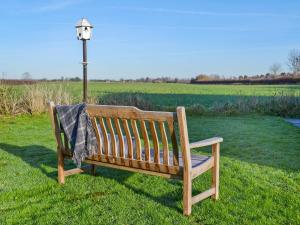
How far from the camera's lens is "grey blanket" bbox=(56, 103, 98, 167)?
4285mm

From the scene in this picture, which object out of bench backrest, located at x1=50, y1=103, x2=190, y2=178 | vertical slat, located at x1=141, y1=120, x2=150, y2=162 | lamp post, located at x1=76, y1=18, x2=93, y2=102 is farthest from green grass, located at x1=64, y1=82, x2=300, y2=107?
vertical slat, located at x1=141, y1=120, x2=150, y2=162

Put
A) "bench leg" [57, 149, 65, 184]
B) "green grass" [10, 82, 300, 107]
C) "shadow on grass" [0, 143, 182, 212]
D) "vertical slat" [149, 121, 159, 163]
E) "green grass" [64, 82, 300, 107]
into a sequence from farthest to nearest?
1. "green grass" [64, 82, 300, 107]
2. "green grass" [10, 82, 300, 107]
3. "bench leg" [57, 149, 65, 184]
4. "shadow on grass" [0, 143, 182, 212]
5. "vertical slat" [149, 121, 159, 163]

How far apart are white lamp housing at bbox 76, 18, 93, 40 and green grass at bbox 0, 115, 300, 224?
2.08 m

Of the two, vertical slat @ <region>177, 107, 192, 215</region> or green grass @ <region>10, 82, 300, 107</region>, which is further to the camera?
green grass @ <region>10, 82, 300, 107</region>

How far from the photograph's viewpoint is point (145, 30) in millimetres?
17766

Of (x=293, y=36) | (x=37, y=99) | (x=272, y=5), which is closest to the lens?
(x=37, y=99)

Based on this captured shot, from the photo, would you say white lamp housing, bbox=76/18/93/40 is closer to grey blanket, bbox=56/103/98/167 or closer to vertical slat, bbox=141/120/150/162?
grey blanket, bbox=56/103/98/167

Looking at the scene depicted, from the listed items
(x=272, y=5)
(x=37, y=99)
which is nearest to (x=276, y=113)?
(x=272, y=5)

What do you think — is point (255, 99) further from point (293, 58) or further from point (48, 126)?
point (293, 58)

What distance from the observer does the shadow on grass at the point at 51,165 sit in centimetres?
426

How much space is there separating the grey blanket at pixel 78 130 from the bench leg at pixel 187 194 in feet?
4.34

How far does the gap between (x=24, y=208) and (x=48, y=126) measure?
712cm

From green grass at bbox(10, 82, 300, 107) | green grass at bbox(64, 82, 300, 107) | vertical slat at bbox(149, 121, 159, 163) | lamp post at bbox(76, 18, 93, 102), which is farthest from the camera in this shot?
green grass at bbox(64, 82, 300, 107)

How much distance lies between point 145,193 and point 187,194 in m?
0.97
